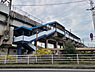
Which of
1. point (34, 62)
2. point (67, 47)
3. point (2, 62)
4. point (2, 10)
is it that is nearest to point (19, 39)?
point (2, 10)

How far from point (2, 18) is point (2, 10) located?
1643mm

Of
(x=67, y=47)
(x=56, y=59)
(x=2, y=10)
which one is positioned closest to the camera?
(x=56, y=59)

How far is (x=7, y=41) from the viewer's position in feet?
54.4

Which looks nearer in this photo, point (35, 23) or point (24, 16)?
point (24, 16)

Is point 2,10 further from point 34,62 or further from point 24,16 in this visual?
point 34,62

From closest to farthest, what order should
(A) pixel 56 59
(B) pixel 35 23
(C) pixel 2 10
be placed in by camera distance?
(A) pixel 56 59
(C) pixel 2 10
(B) pixel 35 23

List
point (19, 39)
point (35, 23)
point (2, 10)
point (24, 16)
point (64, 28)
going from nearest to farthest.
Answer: point (2, 10) < point (19, 39) < point (24, 16) < point (35, 23) < point (64, 28)

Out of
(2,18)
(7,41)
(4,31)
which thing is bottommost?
(7,41)

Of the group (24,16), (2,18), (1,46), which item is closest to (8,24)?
(2,18)

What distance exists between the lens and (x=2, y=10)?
15883 millimetres

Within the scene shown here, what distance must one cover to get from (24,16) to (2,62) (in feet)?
48.4

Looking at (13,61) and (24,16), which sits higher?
(24,16)

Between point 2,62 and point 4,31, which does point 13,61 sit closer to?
point 2,62

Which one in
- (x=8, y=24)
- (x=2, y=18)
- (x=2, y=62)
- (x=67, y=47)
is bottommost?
(x=2, y=62)
